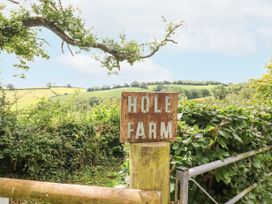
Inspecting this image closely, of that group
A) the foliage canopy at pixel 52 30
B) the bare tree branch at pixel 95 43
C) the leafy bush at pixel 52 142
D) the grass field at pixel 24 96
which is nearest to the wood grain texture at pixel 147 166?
the leafy bush at pixel 52 142

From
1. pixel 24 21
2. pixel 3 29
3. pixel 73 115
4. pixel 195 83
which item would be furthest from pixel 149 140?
pixel 195 83

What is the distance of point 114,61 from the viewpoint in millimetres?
14094

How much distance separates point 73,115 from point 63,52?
4585 mm

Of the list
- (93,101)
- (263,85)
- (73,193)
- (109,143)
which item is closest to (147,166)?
(73,193)

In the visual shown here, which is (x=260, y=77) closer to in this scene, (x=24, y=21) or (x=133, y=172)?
(x=24, y=21)

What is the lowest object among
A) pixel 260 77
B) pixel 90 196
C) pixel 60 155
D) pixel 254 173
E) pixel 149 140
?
pixel 60 155

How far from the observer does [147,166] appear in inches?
68.8

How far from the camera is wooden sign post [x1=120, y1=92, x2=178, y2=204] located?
1.75 m

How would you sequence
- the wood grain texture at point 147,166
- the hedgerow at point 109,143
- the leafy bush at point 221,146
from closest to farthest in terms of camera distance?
the wood grain texture at point 147,166
the leafy bush at point 221,146
the hedgerow at point 109,143

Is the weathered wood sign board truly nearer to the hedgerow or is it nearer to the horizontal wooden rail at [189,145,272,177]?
the horizontal wooden rail at [189,145,272,177]

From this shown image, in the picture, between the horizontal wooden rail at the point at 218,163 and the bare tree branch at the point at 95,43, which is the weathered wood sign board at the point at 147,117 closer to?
the horizontal wooden rail at the point at 218,163

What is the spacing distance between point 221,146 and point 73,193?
1.67 meters

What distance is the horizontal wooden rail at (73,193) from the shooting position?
1586 mm

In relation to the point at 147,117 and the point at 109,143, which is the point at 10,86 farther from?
the point at 147,117
